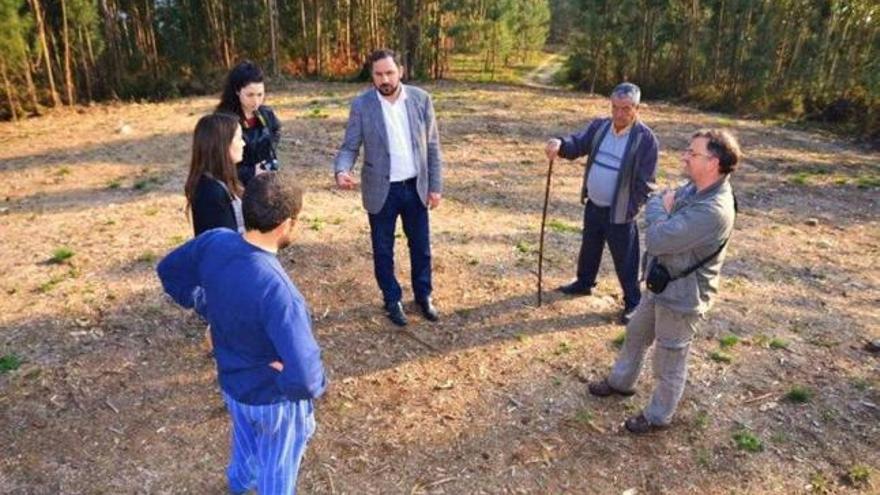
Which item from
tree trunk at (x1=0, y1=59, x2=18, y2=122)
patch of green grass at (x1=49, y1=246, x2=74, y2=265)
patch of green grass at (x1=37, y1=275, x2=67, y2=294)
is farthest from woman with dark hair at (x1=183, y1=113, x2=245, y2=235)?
tree trunk at (x1=0, y1=59, x2=18, y2=122)

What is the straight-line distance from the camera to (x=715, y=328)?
5797 mm

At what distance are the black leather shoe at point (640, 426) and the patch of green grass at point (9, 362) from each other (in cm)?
459

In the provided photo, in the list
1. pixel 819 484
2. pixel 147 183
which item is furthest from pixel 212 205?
pixel 147 183

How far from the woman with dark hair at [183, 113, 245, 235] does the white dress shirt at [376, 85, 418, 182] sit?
1437 mm

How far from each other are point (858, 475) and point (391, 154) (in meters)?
3.87

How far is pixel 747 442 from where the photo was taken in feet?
13.9

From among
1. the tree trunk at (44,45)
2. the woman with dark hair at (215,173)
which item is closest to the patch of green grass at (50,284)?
the woman with dark hair at (215,173)

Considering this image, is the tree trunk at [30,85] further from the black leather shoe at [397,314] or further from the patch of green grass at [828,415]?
the patch of green grass at [828,415]

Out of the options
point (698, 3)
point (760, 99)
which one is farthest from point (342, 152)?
point (698, 3)

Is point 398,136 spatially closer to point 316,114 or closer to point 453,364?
point 453,364

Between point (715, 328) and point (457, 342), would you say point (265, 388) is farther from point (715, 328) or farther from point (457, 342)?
point (715, 328)

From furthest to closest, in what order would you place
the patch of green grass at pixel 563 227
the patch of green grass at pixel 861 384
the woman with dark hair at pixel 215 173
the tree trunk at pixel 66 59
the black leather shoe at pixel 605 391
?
the tree trunk at pixel 66 59
the patch of green grass at pixel 563 227
the patch of green grass at pixel 861 384
the black leather shoe at pixel 605 391
the woman with dark hair at pixel 215 173

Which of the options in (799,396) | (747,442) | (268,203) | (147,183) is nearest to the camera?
(268,203)

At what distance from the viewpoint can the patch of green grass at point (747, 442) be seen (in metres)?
4.21
